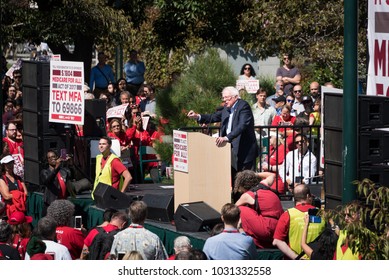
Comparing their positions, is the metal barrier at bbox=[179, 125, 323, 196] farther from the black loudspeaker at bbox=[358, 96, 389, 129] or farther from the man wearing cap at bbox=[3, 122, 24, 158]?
the black loudspeaker at bbox=[358, 96, 389, 129]

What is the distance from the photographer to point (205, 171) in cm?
1500

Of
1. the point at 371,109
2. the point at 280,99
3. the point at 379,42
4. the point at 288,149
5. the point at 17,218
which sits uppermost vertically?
the point at 379,42

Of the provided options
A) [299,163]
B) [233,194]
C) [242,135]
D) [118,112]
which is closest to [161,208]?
[233,194]

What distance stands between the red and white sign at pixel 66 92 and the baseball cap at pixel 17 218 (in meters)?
2.14

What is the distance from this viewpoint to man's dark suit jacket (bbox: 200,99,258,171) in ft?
51.1

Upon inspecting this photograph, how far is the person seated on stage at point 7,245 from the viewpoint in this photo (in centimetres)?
1208

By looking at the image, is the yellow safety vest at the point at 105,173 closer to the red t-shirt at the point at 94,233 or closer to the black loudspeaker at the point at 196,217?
the black loudspeaker at the point at 196,217

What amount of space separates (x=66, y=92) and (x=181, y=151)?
3430mm

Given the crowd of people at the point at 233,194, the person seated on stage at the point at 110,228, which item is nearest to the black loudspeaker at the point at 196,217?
the crowd of people at the point at 233,194

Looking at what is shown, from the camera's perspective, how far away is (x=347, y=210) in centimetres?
960

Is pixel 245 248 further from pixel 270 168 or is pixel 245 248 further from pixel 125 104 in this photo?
pixel 125 104

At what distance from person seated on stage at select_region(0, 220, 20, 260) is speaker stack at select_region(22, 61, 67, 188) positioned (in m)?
5.47

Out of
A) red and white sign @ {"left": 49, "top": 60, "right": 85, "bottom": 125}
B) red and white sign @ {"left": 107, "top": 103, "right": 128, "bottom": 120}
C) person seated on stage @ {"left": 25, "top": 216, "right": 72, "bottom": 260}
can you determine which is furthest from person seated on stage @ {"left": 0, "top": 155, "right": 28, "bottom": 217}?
red and white sign @ {"left": 107, "top": 103, "right": 128, "bottom": 120}

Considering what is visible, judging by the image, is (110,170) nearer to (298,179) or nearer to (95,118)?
(298,179)
